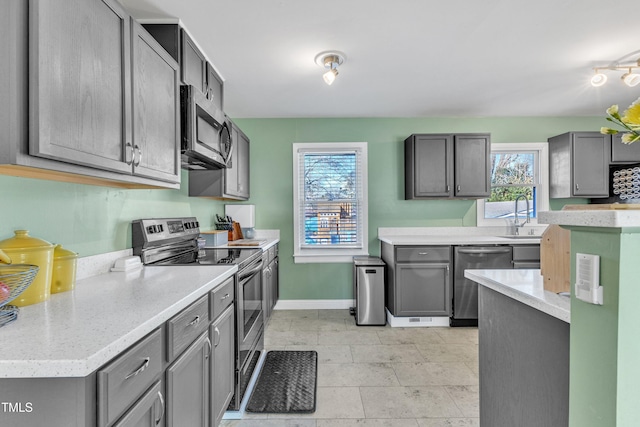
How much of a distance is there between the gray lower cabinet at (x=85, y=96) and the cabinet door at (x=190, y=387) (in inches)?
32.8

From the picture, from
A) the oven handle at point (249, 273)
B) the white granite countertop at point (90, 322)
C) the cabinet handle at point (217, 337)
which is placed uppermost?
the white granite countertop at point (90, 322)

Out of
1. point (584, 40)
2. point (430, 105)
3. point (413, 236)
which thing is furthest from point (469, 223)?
point (584, 40)

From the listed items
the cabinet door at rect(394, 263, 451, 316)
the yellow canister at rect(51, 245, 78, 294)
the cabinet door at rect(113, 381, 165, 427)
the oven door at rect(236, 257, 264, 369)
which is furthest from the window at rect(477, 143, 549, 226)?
the yellow canister at rect(51, 245, 78, 294)

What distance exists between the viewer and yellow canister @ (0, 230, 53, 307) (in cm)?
113

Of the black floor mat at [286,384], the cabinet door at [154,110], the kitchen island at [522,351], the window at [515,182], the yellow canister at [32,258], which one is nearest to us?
the kitchen island at [522,351]

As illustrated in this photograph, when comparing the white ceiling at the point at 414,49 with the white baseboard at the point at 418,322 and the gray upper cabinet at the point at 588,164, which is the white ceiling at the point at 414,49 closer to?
the gray upper cabinet at the point at 588,164

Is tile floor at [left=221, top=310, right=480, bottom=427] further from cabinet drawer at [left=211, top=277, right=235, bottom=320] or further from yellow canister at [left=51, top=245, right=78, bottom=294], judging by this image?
yellow canister at [left=51, top=245, right=78, bottom=294]

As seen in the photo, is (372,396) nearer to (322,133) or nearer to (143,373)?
(143,373)

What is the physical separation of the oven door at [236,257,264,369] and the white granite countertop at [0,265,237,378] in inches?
17.6

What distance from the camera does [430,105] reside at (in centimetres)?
356

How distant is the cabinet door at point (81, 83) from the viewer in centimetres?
94

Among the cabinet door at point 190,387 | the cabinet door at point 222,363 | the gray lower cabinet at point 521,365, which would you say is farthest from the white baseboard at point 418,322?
the cabinet door at point 190,387

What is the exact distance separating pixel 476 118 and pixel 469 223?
1.38 m

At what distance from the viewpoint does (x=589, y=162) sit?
11.9 feet
